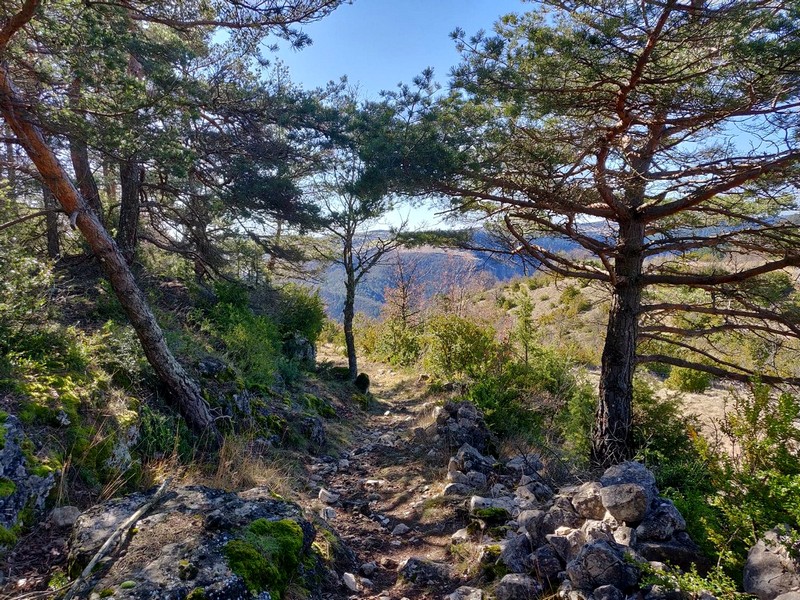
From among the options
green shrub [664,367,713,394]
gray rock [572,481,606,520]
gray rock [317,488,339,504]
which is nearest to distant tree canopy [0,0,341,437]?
gray rock [317,488,339,504]

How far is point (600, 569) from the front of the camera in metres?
2.83

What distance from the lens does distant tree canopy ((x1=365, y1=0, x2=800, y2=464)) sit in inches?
166

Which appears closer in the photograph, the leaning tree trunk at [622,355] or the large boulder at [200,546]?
the large boulder at [200,546]

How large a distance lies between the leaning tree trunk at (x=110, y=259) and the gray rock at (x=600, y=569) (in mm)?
4152

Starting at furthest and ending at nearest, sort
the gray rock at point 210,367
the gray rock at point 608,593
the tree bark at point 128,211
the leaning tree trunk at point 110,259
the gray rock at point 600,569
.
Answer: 1. the tree bark at point 128,211
2. the gray rock at point 210,367
3. the leaning tree trunk at point 110,259
4. the gray rock at point 600,569
5. the gray rock at point 608,593

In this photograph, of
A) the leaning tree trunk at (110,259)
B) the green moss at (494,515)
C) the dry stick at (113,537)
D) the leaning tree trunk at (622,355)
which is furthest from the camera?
the leaning tree trunk at (622,355)

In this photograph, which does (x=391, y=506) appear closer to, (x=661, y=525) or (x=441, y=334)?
(x=661, y=525)

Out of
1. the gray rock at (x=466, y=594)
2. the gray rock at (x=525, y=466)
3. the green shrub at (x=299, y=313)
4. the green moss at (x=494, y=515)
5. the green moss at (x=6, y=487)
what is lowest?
the gray rock at (x=466, y=594)

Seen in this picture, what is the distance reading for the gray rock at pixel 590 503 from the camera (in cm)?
378

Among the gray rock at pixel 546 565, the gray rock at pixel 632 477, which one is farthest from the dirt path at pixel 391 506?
the gray rock at pixel 632 477

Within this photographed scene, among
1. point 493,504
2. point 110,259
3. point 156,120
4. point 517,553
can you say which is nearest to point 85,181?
point 156,120

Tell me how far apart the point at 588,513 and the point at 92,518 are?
12.6 feet

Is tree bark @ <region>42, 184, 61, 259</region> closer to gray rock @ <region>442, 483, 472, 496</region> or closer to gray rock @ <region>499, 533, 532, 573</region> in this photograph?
gray rock @ <region>442, 483, 472, 496</region>

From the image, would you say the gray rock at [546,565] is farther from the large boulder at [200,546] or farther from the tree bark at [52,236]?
the tree bark at [52,236]
